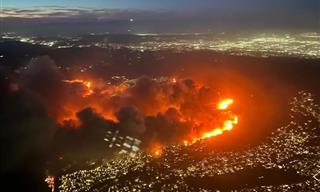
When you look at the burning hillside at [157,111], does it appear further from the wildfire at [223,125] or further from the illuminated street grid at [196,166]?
the illuminated street grid at [196,166]

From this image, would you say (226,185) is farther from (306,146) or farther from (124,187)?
(306,146)

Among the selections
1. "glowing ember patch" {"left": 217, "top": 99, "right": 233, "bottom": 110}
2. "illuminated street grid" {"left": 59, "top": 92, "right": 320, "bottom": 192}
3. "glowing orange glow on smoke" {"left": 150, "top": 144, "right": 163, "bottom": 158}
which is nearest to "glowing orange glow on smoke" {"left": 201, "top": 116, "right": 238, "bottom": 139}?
"illuminated street grid" {"left": 59, "top": 92, "right": 320, "bottom": 192}

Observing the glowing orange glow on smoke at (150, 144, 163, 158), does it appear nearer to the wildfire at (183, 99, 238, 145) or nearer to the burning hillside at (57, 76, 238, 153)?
the burning hillside at (57, 76, 238, 153)

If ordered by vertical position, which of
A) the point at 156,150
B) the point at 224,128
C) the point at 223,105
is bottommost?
the point at 224,128

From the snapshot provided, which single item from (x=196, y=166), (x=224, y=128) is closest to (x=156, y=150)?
(x=196, y=166)

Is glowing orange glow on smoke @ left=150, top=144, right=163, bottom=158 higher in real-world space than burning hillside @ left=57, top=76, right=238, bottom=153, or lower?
lower

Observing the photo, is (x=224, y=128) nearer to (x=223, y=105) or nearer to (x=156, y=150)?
(x=223, y=105)

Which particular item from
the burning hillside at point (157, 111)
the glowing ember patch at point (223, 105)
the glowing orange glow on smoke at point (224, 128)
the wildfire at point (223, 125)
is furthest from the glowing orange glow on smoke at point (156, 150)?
the glowing ember patch at point (223, 105)

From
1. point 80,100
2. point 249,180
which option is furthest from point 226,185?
point 80,100
